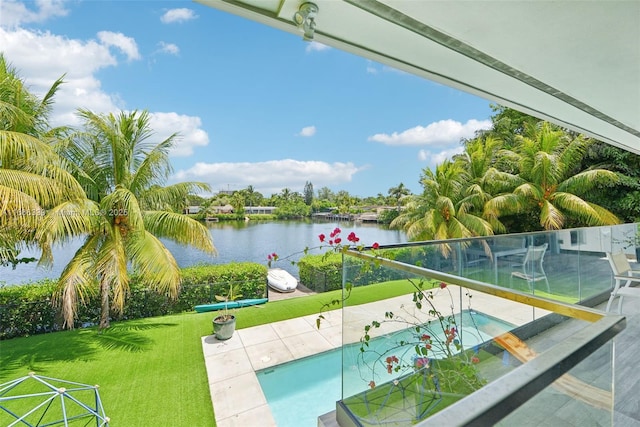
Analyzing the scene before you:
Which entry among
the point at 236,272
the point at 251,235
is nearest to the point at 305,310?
the point at 236,272

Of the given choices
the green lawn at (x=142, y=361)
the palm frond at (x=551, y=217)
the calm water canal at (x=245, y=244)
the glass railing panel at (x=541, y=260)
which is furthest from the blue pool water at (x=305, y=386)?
the palm frond at (x=551, y=217)

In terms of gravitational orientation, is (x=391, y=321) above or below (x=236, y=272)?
above

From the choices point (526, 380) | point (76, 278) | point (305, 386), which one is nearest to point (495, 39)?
point (526, 380)

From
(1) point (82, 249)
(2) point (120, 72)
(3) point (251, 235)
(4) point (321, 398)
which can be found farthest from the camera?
(3) point (251, 235)

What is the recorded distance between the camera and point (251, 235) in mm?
29547

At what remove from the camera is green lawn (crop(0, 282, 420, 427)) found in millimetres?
3691

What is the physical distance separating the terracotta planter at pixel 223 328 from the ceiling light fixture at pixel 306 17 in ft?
17.7

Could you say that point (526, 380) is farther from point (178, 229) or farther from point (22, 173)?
point (178, 229)

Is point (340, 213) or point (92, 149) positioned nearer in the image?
point (92, 149)

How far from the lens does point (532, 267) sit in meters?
4.63

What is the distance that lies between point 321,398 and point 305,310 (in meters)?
2.95

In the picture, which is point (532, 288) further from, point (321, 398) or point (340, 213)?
point (340, 213)

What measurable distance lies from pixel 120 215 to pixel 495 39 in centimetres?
674

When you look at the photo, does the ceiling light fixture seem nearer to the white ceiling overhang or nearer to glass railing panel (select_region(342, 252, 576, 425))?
the white ceiling overhang
